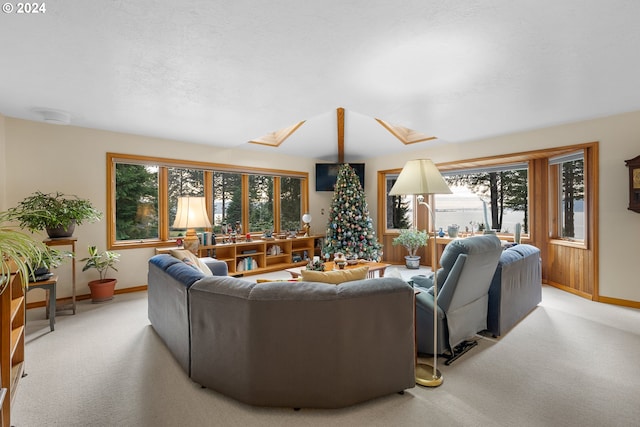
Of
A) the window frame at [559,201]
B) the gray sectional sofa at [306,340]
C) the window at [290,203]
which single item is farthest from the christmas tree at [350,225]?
the gray sectional sofa at [306,340]

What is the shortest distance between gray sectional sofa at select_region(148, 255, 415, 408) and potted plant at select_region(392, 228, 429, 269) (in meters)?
4.20

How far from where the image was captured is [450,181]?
611 centimetres

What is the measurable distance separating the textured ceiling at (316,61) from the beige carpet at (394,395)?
2.24 m

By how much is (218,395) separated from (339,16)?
8.63 feet

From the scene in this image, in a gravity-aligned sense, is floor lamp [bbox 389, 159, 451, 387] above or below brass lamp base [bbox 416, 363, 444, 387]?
above

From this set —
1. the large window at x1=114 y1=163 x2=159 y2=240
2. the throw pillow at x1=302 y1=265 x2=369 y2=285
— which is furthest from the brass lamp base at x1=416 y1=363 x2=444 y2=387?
the large window at x1=114 y1=163 x2=159 y2=240

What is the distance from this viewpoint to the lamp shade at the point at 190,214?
13.3 ft

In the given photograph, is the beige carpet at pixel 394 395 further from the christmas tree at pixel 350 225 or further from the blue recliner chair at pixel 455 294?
the christmas tree at pixel 350 225

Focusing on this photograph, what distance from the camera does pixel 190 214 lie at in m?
4.09

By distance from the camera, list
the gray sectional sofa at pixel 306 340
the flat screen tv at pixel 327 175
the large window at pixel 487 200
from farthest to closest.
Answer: the flat screen tv at pixel 327 175 → the large window at pixel 487 200 → the gray sectional sofa at pixel 306 340

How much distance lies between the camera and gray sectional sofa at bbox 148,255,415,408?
1749mm

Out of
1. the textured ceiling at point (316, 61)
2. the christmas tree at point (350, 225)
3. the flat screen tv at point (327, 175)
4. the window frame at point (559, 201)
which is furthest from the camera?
the flat screen tv at point (327, 175)

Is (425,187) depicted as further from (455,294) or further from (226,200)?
(226,200)

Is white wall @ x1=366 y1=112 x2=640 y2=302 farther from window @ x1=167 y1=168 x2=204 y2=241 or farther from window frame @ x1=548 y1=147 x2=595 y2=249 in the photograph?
window @ x1=167 y1=168 x2=204 y2=241
